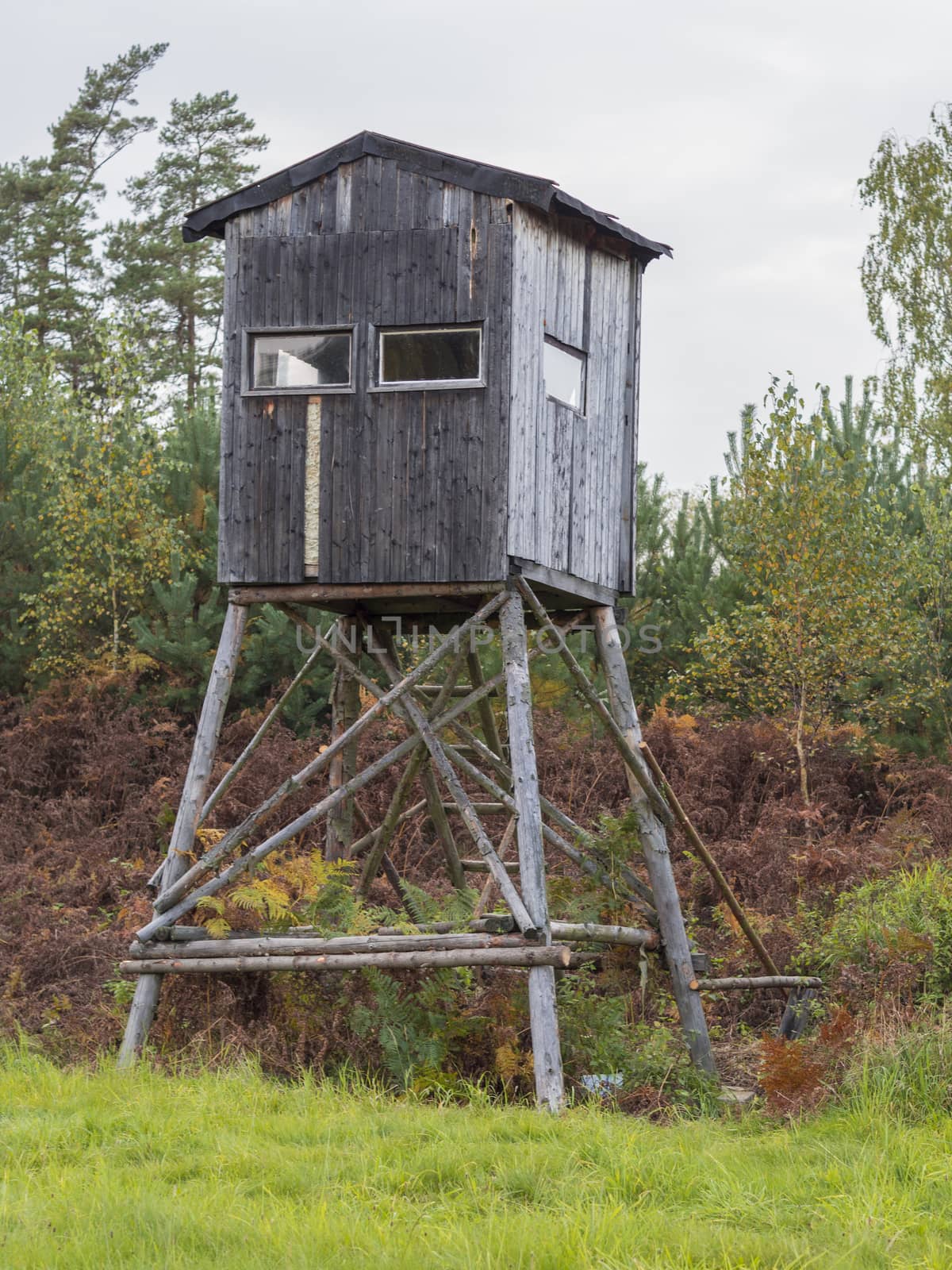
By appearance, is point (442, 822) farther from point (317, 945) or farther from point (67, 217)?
point (67, 217)

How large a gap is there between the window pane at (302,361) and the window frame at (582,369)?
1.59 metres

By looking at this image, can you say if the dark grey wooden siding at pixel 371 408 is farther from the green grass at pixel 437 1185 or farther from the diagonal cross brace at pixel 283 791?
the green grass at pixel 437 1185

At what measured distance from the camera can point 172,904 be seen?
37.9ft

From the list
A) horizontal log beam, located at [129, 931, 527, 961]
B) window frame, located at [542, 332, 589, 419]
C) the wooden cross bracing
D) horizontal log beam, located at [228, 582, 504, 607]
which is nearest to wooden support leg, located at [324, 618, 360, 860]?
the wooden cross bracing

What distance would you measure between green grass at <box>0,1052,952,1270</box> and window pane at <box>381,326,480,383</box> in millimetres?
5538

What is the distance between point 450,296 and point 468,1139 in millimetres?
6534

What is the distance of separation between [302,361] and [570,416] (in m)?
2.28

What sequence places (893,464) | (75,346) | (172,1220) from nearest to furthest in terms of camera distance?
(172,1220) < (893,464) < (75,346)

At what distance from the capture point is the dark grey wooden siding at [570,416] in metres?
11.6

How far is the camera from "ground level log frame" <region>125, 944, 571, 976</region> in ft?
33.8

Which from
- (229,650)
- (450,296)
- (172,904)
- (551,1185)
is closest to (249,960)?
(172,904)

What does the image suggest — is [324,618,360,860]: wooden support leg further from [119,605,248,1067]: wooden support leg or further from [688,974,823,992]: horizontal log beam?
[688,974,823,992]: horizontal log beam

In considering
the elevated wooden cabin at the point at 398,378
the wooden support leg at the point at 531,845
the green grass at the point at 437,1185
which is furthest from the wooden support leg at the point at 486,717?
the green grass at the point at 437,1185

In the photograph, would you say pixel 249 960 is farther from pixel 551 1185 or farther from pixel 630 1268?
pixel 630 1268
